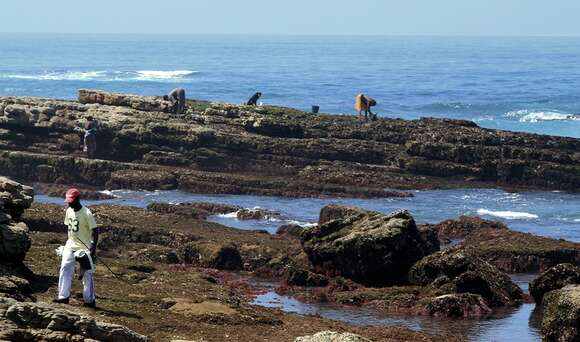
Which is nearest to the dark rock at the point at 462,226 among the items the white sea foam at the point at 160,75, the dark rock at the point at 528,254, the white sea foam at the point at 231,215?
the dark rock at the point at 528,254

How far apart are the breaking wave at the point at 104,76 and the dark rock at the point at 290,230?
3956 inches

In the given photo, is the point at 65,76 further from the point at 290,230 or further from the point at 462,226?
the point at 462,226

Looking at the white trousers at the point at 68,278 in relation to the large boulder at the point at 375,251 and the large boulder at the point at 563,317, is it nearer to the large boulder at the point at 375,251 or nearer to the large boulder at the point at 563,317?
the large boulder at the point at 563,317

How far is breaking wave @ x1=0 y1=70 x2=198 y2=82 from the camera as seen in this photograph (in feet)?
438

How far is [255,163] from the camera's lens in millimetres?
47750

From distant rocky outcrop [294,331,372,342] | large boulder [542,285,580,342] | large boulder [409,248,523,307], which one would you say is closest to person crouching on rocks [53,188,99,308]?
distant rocky outcrop [294,331,372,342]

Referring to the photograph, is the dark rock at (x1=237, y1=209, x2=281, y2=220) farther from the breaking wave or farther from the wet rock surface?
the breaking wave

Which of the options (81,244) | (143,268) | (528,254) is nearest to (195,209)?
(528,254)

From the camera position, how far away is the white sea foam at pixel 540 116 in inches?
3410

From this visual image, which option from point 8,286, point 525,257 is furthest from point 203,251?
point 8,286

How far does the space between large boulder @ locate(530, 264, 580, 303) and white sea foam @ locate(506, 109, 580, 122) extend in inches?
2525

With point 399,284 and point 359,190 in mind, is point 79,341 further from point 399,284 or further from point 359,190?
point 359,190

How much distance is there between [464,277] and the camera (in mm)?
24172

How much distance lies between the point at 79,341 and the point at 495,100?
318ft
